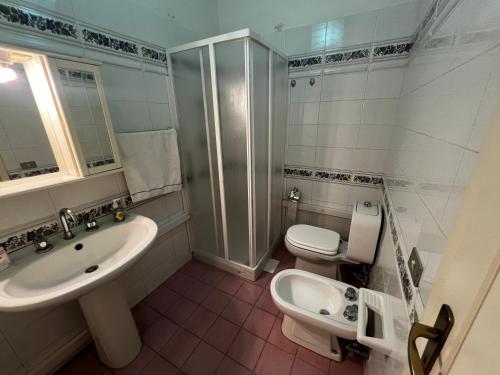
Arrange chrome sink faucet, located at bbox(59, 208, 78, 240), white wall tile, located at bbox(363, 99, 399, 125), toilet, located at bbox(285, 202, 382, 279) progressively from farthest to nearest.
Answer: white wall tile, located at bbox(363, 99, 399, 125), toilet, located at bbox(285, 202, 382, 279), chrome sink faucet, located at bbox(59, 208, 78, 240)

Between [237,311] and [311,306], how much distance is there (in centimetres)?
57

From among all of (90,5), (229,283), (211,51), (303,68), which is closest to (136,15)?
(90,5)

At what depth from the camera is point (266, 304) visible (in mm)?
1592

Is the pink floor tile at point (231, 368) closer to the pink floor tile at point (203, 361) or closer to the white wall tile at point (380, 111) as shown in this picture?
the pink floor tile at point (203, 361)

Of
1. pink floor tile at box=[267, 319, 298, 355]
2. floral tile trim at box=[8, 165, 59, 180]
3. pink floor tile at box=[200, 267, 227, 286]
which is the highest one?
floral tile trim at box=[8, 165, 59, 180]

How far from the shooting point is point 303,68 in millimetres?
1706

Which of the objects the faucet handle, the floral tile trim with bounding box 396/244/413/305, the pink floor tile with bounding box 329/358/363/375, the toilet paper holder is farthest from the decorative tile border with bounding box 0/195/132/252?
the pink floor tile with bounding box 329/358/363/375

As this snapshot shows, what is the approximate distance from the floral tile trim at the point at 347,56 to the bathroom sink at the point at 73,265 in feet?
5.73

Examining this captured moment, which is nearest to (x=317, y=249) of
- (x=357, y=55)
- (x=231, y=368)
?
(x=231, y=368)

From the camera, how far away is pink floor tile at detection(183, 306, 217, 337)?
1408 millimetres

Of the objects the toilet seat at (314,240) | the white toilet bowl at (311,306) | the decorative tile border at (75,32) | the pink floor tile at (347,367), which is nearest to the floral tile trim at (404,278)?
the white toilet bowl at (311,306)

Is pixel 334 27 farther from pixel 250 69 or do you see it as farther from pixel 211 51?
pixel 211 51

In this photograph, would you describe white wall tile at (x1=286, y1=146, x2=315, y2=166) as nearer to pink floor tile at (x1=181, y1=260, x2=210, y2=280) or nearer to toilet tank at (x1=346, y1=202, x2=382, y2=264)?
toilet tank at (x1=346, y1=202, x2=382, y2=264)

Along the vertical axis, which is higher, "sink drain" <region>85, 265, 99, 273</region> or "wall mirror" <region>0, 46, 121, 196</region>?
"wall mirror" <region>0, 46, 121, 196</region>
